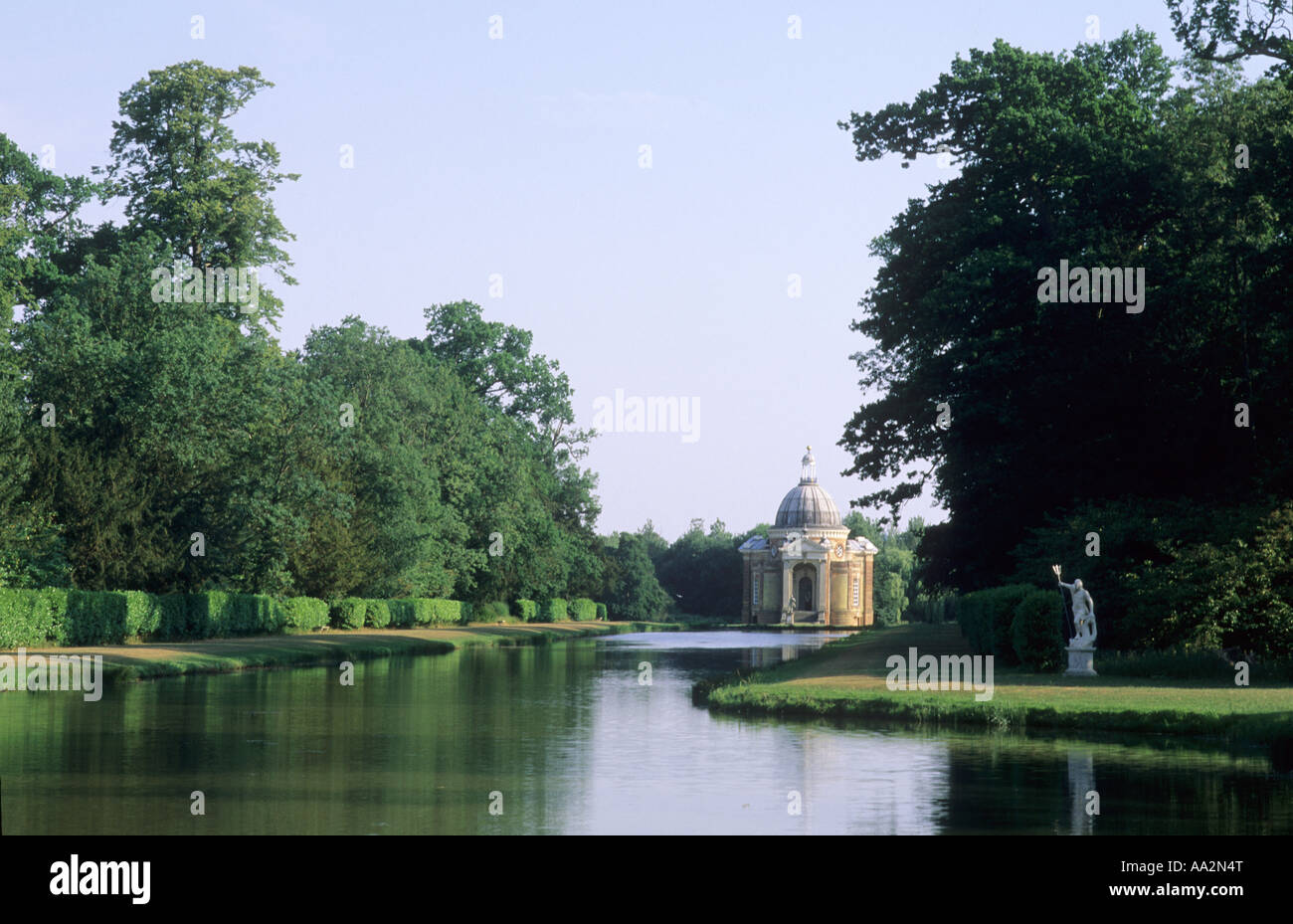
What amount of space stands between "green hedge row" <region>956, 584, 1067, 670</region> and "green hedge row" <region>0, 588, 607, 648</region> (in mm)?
24347

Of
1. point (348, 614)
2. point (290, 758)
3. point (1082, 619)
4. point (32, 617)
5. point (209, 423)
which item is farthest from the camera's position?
point (348, 614)

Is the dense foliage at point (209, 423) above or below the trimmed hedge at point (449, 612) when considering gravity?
above

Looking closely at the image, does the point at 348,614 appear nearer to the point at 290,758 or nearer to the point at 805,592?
the point at 290,758

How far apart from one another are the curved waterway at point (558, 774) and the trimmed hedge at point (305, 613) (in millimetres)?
23988

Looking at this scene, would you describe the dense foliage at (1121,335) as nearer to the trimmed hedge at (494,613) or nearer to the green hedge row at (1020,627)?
A: the green hedge row at (1020,627)

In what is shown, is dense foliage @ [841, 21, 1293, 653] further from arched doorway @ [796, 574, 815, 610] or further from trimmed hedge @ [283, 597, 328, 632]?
arched doorway @ [796, 574, 815, 610]

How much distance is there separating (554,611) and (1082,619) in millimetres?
64568

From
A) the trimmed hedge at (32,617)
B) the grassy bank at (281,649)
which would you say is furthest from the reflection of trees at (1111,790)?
the trimmed hedge at (32,617)

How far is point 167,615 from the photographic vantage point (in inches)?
1711

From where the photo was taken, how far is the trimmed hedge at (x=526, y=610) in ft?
281

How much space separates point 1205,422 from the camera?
37188 millimetres

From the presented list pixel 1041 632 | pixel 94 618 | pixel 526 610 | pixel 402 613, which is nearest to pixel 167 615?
pixel 94 618

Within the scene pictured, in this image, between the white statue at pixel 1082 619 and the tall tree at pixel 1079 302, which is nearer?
the white statue at pixel 1082 619
